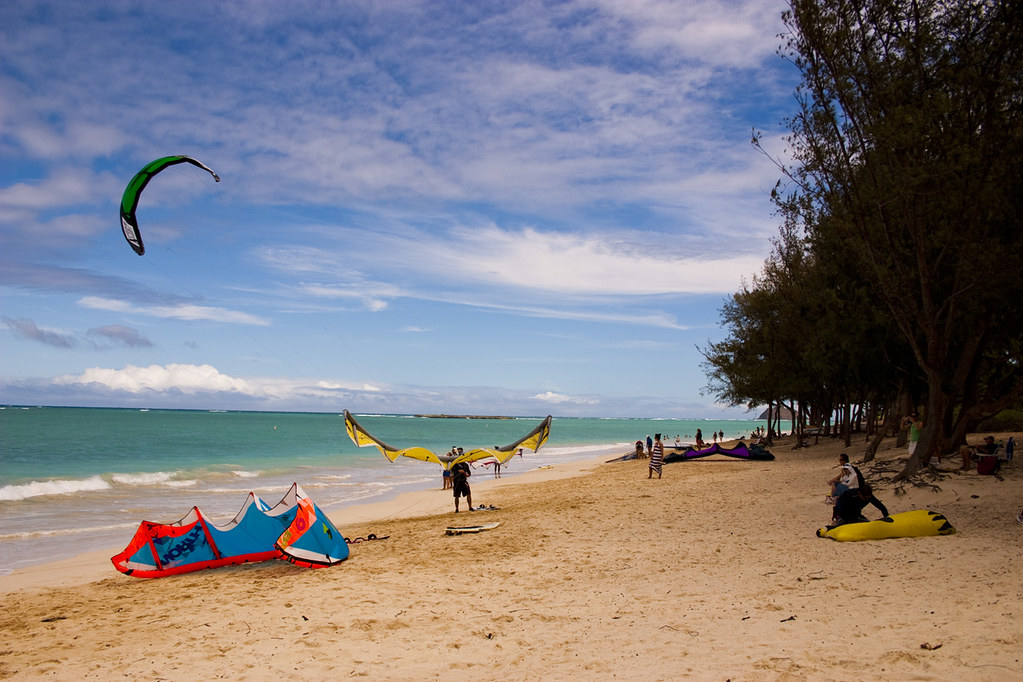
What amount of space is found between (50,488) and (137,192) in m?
16.2

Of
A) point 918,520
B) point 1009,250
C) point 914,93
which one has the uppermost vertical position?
point 914,93

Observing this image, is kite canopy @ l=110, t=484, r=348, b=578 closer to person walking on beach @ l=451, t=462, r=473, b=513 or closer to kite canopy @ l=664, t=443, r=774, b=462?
person walking on beach @ l=451, t=462, r=473, b=513

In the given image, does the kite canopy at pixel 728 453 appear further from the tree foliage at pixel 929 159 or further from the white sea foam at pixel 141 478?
the white sea foam at pixel 141 478

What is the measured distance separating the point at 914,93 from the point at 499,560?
10252 millimetres

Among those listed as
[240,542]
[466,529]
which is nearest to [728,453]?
[466,529]

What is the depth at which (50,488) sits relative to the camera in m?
22.5

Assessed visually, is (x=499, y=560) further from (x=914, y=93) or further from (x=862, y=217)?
(x=914, y=93)

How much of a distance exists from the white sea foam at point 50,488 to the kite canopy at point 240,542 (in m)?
13.5

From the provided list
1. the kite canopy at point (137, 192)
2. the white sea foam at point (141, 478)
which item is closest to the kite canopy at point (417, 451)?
the kite canopy at point (137, 192)

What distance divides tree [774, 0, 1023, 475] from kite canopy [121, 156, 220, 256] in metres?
10.6

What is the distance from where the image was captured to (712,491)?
15.2 metres

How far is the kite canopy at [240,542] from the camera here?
972 centimetres

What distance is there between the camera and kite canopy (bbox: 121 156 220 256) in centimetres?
1071

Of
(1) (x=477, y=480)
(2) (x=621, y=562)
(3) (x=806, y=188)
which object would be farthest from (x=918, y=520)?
(1) (x=477, y=480)
